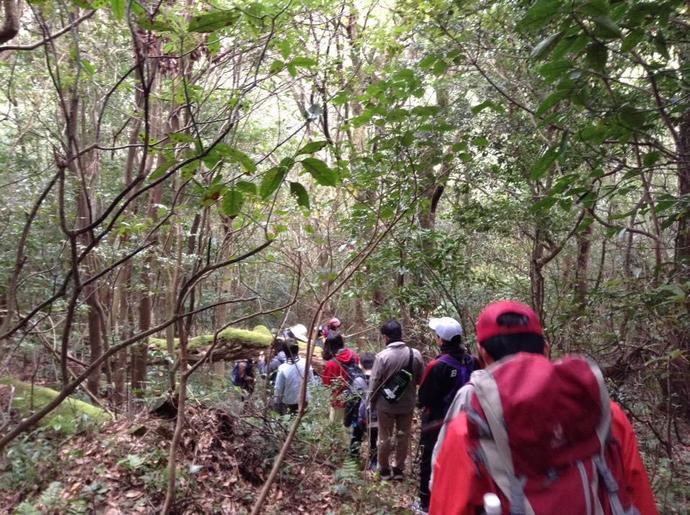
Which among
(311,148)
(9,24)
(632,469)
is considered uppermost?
(9,24)

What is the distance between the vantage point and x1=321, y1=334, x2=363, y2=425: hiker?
6.47 m

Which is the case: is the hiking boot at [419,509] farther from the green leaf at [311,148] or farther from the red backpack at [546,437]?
the green leaf at [311,148]

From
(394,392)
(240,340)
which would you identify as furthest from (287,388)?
(240,340)

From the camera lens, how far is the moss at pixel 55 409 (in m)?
5.50

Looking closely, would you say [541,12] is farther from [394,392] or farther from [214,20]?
[394,392]

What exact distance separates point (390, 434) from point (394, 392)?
663mm

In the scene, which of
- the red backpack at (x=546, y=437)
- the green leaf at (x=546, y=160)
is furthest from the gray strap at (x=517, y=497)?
the green leaf at (x=546, y=160)

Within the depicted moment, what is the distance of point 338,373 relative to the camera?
6867 millimetres

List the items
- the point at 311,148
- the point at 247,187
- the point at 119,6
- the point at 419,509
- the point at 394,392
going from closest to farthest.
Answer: the point at 119,6 < the point at 311,148 < the point at 247,187 < the point at 419,509 < the point at 394,392

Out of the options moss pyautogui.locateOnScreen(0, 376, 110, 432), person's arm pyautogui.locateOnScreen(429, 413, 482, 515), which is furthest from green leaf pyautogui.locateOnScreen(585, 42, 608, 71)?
moss pyautogui.locateOnScreen(0, 376, 110, 432)

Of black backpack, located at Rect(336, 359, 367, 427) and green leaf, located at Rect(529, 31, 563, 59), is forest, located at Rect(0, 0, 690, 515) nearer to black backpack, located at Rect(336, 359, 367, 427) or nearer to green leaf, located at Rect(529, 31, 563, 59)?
green leaf, located at Rect(529, 31, 563, 59)

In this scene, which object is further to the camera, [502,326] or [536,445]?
[502,326]

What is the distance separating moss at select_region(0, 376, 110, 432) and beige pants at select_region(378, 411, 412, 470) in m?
3.12

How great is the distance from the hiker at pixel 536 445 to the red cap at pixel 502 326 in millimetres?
254
